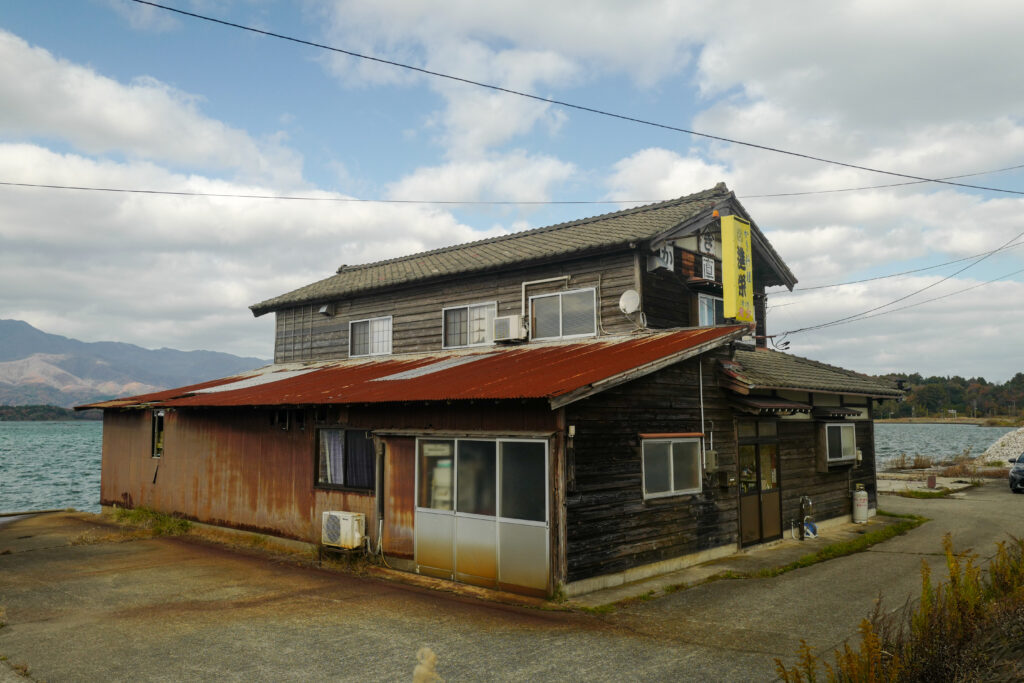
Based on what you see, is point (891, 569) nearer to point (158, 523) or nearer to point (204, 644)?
point (204, 644)

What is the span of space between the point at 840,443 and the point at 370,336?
45.5 feet

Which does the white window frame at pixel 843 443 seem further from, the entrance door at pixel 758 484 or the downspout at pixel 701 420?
the downspout at pixel 701 420

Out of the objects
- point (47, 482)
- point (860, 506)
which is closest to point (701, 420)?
point (860, 506)

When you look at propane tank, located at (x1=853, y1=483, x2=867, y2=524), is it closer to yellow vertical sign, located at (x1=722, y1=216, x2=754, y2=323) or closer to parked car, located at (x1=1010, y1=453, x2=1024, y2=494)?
yellow vertical sign, located at (x1=722, y1=216, x2=754, y2=323)

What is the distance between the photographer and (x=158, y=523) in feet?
61.4

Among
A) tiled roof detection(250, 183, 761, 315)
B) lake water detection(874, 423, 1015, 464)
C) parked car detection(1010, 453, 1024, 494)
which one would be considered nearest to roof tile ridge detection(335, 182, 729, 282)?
tiled roof detection(250, 183, 761, 315)

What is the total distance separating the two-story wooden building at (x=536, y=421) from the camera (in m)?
11.1

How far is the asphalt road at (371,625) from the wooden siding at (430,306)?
22.4 feet

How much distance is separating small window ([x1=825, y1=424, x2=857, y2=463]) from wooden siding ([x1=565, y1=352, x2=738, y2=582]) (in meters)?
4.61

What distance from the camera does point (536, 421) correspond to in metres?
10.9

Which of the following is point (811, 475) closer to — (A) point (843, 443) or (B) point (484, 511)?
(A) point (843, 443)

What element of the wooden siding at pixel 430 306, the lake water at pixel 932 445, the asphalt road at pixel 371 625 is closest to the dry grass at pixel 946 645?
the asphalt road at pixel 371 625

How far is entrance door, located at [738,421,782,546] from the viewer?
14750mm

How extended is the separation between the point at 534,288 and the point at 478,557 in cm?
763
